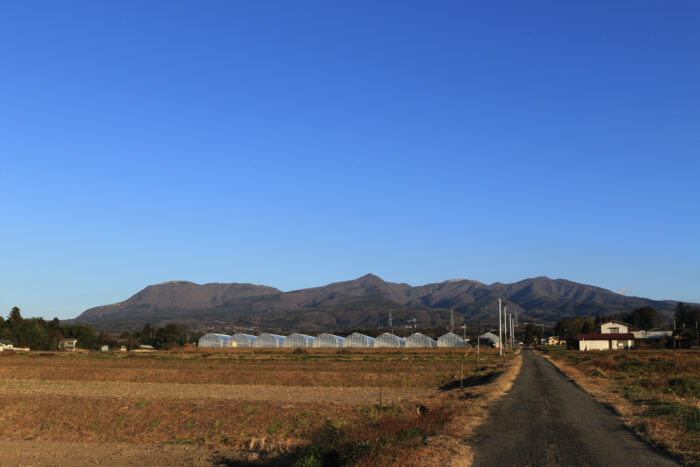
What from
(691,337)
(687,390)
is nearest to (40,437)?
(687,390)

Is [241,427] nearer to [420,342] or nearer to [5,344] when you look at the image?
[420,342]

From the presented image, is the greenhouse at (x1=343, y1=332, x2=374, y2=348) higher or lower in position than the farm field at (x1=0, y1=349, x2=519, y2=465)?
lower

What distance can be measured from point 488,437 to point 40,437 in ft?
70.0

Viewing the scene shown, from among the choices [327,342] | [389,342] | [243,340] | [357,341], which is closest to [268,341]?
[243,340]

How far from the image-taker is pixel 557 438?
19.3 meters

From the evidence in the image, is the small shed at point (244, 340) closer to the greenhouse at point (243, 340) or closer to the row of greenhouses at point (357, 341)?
the greenhouse at point (243, 340)

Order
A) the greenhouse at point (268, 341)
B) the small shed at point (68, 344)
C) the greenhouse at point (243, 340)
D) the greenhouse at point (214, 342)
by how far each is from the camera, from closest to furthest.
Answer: the small shed at point (68, 344) < the greenhouse at point (268, 341) < the greenhouse at point (243, 340) < the greenhouse at point (214, 342)

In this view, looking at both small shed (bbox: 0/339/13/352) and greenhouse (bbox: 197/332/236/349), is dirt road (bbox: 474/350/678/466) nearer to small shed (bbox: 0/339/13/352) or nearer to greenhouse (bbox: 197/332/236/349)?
small shed (bbox: 0/339/13/352)

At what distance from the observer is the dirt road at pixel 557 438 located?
1606 cm

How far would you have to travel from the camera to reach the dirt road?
1606 cm

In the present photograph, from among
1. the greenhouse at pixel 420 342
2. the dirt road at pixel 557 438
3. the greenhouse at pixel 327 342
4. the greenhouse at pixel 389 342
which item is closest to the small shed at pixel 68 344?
the greenhouse at pixel 327 342

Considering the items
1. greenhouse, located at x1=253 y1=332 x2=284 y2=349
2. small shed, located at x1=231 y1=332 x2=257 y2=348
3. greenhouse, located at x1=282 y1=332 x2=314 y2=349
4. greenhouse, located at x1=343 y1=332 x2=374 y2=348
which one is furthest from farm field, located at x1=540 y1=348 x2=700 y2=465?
small shed, located at x1=231 y1=332 x2=257 y2=348

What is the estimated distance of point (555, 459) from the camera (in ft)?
52.6

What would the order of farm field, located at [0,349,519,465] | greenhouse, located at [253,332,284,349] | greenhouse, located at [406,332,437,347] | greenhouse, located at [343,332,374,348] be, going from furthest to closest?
greenhouse, located at [253,332,284,349] → greenhouse, located at [406,332,437,347] → greenhouse, located at [343,332,374,348] → farm field, located at [0,349,519,465]
